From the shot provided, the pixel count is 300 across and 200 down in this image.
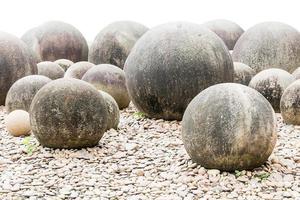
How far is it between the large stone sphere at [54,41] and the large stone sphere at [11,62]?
395 centimetres

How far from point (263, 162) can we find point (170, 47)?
132 inches

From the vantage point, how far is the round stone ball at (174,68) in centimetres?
944

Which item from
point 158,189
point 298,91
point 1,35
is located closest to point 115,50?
point 1,35

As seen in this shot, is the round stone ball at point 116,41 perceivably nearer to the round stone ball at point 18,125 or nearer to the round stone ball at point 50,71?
the round stone ball at point 50,71

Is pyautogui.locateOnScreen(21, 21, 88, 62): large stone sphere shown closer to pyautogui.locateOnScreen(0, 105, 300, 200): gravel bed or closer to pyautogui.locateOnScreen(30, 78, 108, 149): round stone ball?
pyautogui.locateOnScreen(0, 105, 300, 200): gravel bed

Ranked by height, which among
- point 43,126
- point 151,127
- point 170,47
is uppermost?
point 170,47

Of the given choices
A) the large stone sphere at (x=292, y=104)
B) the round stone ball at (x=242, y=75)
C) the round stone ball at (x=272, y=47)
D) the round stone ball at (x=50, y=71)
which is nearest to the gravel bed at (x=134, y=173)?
the large stone sphere at (x=292, y=104)

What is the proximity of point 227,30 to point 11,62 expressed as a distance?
28.1 feet

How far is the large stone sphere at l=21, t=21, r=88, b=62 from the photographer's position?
16547mm

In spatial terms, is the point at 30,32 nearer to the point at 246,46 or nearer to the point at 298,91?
the point at 246,46

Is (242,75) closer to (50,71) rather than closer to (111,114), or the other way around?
(111,114)

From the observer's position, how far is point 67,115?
773cm

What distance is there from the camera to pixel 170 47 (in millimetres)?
9547

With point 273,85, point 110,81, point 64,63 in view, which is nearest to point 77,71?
point 110,81
